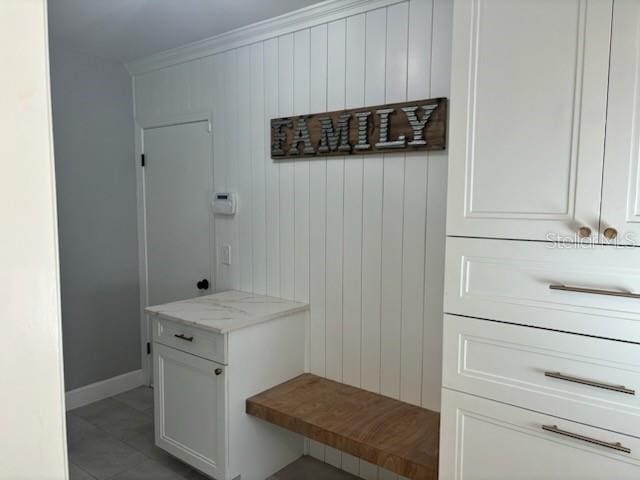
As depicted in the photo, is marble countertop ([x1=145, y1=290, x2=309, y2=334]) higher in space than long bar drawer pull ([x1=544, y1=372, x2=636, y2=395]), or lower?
lower

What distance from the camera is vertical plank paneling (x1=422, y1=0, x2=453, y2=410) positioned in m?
2.03

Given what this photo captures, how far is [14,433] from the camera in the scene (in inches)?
22.6

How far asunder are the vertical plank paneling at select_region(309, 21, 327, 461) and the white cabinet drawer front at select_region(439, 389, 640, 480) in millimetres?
1048

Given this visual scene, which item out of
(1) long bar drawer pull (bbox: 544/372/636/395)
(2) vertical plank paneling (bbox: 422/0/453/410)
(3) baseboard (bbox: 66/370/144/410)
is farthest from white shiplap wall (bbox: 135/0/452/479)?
(3) baseboard (bbox: 66/370/144/410)

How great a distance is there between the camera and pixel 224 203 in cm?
295

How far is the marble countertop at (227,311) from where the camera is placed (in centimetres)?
225

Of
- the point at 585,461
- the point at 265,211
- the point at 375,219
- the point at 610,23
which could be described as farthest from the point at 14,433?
the point at 265,211

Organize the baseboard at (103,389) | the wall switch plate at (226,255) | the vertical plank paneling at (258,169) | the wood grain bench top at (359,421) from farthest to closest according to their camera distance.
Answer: the baseboard at (103,389)
the wall switch plate at (226,255)
the vertical plank paneling at (258,169)
the wood grain bench top at (359,421)

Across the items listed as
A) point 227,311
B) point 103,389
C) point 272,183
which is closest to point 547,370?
point 227,311

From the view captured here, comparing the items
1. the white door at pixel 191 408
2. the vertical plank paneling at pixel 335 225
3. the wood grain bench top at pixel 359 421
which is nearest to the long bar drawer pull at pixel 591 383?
the wood grain bench top at pixel 359 421

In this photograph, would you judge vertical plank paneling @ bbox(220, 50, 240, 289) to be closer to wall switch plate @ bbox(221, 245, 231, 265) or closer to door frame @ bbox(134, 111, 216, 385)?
wall switch plate @ bbox(221, 245, 231, 265)

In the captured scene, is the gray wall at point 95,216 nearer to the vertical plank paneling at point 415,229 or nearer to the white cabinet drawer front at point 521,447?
the vertical plank paneling at point 415,229

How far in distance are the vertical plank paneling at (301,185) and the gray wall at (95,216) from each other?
1582 millimetres

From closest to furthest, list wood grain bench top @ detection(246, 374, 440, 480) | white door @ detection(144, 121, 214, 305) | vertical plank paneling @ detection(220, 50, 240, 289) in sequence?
wood grain bench top @ detection(246, 374, 440, 480)
vertical plank paneling @ detection(220, 50, 240, 289)
white door @ detection(144, 121, 214, 305)
